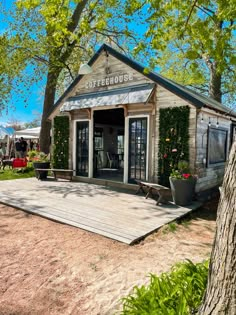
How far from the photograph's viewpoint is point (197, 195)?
25.6ft

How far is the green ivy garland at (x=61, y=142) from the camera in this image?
11047mm

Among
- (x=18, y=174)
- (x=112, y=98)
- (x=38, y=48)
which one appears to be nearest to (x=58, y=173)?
(x=18, y=174)

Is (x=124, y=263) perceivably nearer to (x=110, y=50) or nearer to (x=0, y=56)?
(x=110, y=50)

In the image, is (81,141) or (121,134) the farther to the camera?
(121,134)

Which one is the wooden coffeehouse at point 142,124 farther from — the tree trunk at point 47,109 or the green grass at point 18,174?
the tree trunk at point 47,109

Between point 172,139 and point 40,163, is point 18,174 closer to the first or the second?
point 40,163

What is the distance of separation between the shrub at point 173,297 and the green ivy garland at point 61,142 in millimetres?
8904

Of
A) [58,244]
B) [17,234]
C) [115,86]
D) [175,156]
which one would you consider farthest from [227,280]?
[115,86]

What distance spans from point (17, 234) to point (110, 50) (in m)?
7.28

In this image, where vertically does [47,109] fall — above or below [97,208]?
above

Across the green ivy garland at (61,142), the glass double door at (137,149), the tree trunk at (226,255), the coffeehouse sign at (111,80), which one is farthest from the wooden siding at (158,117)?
the tree trunk at (226,255)

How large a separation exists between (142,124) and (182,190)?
2808mm

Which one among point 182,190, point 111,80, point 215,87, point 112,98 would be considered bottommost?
point 182,190

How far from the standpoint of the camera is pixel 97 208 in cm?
639
